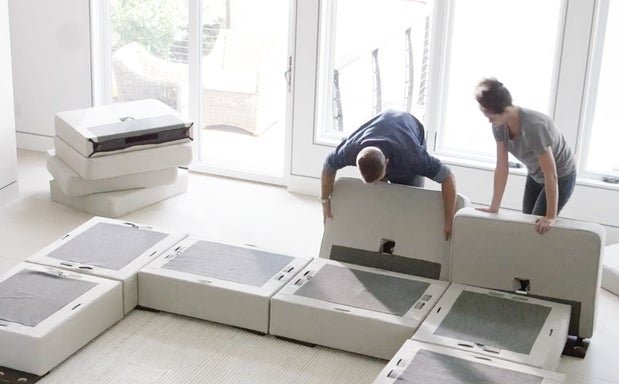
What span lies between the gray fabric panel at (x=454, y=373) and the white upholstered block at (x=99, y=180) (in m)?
2.83

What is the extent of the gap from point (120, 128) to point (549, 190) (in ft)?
9.57

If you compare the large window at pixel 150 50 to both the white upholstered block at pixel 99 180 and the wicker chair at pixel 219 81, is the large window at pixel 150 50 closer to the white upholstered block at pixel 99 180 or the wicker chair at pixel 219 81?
the wicker chair at pixel 219 81

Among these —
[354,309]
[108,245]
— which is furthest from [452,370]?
[108,245]

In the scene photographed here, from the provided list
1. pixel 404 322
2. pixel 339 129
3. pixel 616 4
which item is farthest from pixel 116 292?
pixel 616 4

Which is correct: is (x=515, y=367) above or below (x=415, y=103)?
below

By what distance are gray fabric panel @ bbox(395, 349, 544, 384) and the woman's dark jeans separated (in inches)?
41.4

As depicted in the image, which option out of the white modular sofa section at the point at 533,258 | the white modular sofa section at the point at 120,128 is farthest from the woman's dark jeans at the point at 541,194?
the white modular sofa section at the point at 120,128

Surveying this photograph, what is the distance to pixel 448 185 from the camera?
4.39 m

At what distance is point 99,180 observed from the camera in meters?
5.79

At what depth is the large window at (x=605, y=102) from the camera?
5.45 m

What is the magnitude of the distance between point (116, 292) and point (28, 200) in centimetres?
209

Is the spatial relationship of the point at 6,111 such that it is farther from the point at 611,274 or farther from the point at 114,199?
the point at 611,274

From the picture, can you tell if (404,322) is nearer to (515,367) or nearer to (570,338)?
(515,367)

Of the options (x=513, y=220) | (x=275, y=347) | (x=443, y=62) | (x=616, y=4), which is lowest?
(x=275, y=347)
